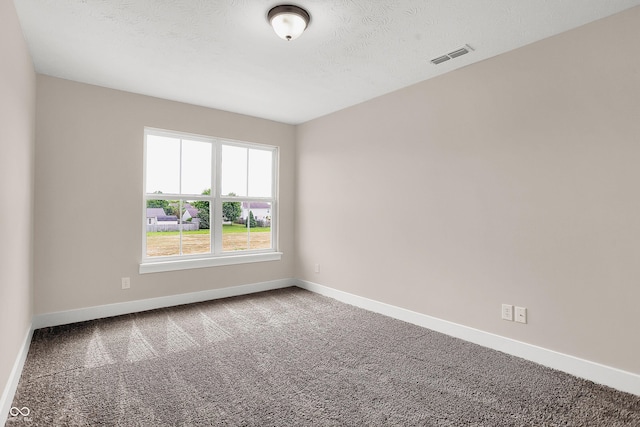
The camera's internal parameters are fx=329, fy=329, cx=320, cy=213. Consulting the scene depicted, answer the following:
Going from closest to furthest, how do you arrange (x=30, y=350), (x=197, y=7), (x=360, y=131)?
1. (x=197, y=7)
2. (x=30, y=350)
3. (x=360, y=131)

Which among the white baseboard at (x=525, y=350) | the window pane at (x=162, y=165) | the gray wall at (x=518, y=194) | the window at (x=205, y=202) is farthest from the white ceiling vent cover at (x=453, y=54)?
the window pane at (x=162, y=165)

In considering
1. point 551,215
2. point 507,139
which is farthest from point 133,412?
point 507,139

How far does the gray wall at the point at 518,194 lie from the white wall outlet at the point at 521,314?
57mm

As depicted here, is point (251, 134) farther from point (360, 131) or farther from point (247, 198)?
point (360, 131)

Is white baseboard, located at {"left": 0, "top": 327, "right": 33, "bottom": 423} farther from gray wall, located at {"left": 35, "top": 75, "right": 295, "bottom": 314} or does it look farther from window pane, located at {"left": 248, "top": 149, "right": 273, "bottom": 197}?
window pane, located at {"left": 248, "top": 149, "right": 273, "bottom": 197}

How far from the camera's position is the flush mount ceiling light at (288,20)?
212 cm

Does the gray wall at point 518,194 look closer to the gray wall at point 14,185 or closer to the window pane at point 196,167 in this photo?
the window pane at point 196,167

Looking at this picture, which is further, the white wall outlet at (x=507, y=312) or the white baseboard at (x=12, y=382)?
the white wall outlet at (x=507, y=312)

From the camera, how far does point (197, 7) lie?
7.04 ft

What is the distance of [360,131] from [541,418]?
3176 mm

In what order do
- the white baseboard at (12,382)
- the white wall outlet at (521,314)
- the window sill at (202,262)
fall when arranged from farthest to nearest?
the window sill at (202,262), the white wall outlet at (521,314), the white baseboard at (12,382)

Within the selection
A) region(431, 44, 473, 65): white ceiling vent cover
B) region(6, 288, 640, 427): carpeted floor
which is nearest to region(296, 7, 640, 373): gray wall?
region(431, 44, 473, 65): white ceiling vent cover

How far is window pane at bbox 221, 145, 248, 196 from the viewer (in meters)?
4.52

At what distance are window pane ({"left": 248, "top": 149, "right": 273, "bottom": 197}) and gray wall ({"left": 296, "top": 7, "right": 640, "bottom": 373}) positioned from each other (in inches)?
57.2
